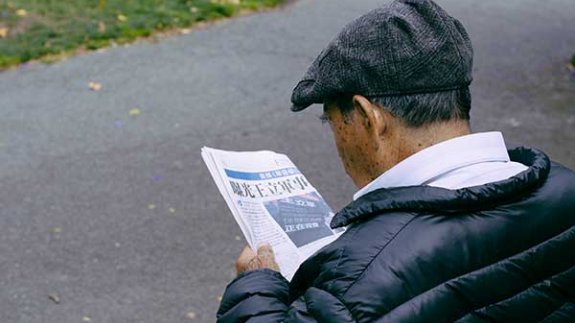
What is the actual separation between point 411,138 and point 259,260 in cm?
55

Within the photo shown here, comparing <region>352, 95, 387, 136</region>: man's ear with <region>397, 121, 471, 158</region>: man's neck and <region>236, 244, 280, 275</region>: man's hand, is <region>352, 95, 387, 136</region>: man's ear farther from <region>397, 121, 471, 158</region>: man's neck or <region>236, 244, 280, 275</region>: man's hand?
<region>236, 244, 280, 275</region>: man's hand

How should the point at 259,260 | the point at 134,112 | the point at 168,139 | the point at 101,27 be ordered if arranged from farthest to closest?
the point at 101,27, the point at 134,112, the point at 168,139, the point at 259,260

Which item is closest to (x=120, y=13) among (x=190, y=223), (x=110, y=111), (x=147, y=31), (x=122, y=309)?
(x=147, y=31)

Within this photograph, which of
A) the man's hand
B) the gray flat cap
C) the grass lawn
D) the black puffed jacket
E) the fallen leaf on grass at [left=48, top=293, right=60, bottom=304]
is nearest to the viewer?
the black puffed jacket

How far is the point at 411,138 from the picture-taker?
181 cm

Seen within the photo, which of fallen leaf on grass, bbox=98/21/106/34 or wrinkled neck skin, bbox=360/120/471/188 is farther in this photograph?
fallen leaf on grass, bbox=98/21/106/34

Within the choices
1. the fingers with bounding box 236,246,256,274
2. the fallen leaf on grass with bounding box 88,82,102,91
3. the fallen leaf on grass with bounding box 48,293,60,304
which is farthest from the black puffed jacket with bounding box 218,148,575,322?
the fallen leaf on grass with bounding box 88,82,102,91

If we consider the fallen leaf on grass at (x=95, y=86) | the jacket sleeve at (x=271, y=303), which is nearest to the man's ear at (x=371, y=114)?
the jacket sleeve at (x=271, y=303)

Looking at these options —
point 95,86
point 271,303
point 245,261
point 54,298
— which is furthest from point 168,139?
point 271,303

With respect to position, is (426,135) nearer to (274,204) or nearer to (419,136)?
(419,136)

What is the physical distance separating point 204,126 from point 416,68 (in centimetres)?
414

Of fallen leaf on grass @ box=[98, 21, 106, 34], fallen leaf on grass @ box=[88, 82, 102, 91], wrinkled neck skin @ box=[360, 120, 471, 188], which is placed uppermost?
wrinkled neck skin @ box=[360, 120, 471, 188]

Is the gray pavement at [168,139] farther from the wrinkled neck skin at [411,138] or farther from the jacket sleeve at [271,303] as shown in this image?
the wrinkled neck skin at [411,138]

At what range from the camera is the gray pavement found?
4.25 metres
